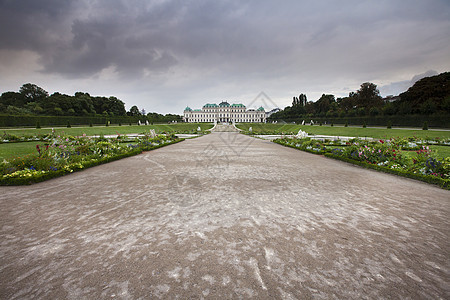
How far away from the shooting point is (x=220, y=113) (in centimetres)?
10706

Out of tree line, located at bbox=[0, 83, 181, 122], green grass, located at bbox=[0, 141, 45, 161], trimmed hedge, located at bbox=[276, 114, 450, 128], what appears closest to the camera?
A: green grass, located at bbox=[0, 141, 45, 161]

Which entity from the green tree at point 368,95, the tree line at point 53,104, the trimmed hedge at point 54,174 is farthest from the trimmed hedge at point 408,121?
the tree line at point 53,104

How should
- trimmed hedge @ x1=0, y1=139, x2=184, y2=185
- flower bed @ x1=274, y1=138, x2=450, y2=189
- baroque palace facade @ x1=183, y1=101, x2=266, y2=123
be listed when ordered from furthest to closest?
baroque palace facade @ x1=183, y1=101, x2=266, y2=123 → flower bed @ x1=274, y1=138, x2=450, y2=189 → trimmed hedge @ x1=0, y1=139, x2=184, y2=185

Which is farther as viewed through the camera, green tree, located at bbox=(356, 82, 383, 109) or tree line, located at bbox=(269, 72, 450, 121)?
green tree, located at bbox=(356, 82, 383, 109)

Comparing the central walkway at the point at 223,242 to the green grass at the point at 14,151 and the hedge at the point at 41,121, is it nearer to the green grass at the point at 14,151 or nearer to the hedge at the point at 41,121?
the green grass at the point at 14,151

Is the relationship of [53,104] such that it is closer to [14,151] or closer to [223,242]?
[14,151]

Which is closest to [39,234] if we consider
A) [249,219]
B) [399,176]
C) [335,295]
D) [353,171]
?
[249,219]

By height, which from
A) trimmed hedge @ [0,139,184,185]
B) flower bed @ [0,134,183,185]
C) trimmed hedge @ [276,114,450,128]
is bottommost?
trimmed hedge @ [0,139,184,185]

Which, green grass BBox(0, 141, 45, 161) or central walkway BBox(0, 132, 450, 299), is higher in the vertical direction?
green grass BBox(0, 141, 45, 161)

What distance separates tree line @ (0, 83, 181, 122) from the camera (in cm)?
4475

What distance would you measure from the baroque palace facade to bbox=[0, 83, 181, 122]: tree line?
141 ft

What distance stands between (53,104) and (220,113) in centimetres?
7286

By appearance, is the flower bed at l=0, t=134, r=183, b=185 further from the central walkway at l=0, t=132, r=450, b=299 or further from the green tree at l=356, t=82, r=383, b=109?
the green tree at l=356, t=82, r=383, b=109

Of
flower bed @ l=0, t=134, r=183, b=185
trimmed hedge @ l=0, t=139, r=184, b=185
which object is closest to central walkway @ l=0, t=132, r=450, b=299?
trimmed hedge @ l=0, t=139, r=184, b=185
